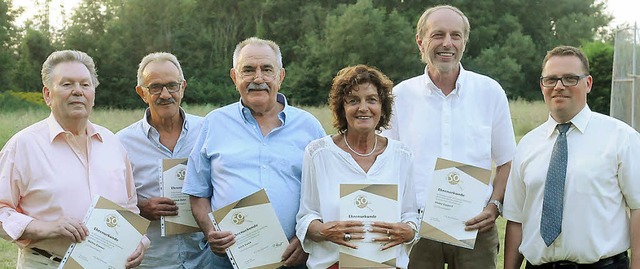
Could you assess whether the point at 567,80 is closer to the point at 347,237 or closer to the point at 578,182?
the point at 578,182

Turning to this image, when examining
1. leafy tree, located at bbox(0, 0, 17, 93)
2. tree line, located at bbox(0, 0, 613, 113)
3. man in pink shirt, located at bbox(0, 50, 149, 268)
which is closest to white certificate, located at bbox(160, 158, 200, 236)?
man in pink shirt, located at bbox(0, 50, 149, 268)

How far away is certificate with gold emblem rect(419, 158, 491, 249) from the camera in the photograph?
14.4 ft

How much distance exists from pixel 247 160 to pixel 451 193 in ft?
4.27

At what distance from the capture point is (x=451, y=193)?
14.4 feet

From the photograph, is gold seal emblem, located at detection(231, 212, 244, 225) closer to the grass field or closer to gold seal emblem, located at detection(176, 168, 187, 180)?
gold seal emblem, located at detection(176, 168, 187, 180)

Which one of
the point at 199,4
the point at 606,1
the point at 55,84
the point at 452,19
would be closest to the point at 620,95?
the point at 452,19

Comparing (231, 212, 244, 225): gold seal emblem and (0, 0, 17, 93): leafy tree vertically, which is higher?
(0, 0, 17, 93): leafy tree

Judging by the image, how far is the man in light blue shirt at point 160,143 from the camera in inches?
190

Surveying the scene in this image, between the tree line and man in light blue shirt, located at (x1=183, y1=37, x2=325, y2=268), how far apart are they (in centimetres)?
3741

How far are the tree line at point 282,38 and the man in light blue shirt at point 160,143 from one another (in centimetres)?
3685

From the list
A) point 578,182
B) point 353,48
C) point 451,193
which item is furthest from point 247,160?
point 353,48

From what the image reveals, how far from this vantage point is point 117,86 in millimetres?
41938

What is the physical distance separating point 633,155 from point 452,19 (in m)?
1.46

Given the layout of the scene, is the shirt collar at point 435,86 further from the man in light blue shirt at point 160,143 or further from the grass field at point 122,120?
the grass field at point 122,120
